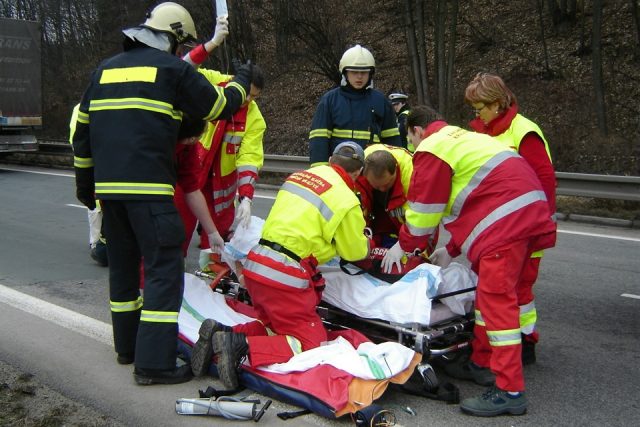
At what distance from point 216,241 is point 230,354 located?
1.22 metres

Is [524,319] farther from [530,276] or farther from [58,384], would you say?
[58,384]

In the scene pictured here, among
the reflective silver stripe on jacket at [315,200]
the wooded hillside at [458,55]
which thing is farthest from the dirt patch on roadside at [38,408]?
the wooded hillside at [458,55]

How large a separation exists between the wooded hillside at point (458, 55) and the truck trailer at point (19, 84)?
4321mm

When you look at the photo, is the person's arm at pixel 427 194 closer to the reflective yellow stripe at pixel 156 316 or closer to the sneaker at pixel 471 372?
Result: the sneaker at pixel 471 372

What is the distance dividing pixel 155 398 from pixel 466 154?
213 centimetres

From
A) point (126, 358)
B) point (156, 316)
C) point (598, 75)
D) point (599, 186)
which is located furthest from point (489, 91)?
point (598, 75)

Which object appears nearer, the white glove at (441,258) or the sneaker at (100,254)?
the white glove at (441,258)

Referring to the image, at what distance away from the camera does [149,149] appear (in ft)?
12.6

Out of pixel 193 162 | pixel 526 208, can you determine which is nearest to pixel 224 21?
pixel 193 162

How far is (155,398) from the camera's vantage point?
3814 millimetres

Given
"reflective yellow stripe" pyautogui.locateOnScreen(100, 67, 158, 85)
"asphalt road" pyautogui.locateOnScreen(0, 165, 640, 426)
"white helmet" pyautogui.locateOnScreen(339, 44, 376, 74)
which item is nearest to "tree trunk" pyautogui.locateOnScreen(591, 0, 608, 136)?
"asphalt road" pyautogui.locateOnScreen(0, 165, 640, 426)

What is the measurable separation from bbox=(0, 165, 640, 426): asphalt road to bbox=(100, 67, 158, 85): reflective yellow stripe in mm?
1683

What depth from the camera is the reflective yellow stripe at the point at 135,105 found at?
379cm

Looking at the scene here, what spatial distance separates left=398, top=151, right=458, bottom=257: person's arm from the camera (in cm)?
387
